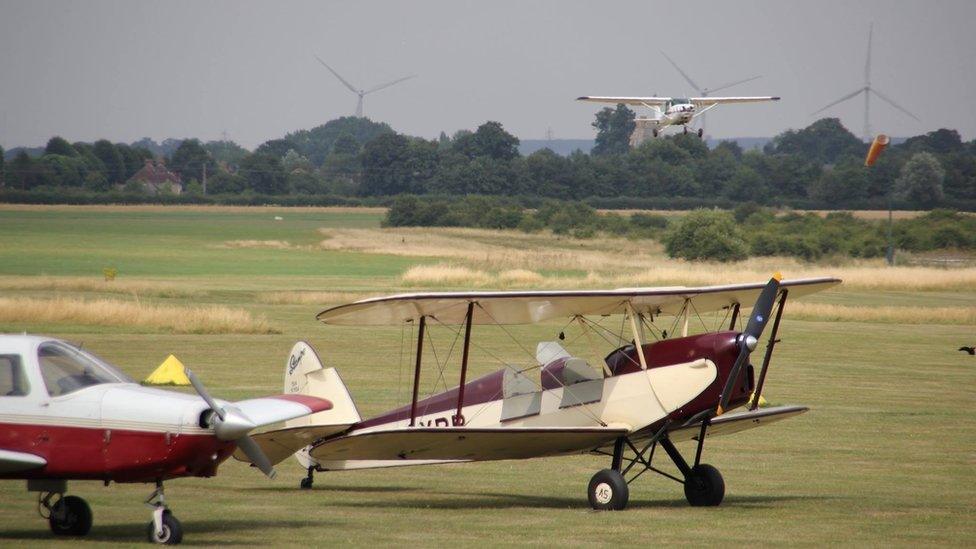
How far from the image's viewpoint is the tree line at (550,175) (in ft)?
421

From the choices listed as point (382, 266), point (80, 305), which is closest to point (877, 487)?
point (80, 305)

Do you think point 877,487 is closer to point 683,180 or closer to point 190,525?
point 190,525

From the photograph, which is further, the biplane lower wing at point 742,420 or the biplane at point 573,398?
the biplane lower wing at point 742,420

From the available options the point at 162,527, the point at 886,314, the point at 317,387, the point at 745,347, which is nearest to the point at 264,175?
the point at 886,314

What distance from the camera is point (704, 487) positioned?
13617mm

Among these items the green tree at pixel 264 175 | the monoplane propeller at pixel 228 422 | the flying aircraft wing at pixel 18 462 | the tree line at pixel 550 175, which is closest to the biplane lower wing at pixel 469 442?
the monoplane propeller at pixel 228 422

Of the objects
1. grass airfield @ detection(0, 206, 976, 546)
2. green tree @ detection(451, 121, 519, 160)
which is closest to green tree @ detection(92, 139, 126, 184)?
green tree @ detection(451, 121, 519, 160)

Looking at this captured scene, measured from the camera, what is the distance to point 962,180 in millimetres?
126875

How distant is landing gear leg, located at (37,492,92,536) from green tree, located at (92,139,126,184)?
510ft

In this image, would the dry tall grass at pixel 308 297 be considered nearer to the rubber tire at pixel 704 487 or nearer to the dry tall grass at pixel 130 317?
the dry tall grass at pixel 130 317

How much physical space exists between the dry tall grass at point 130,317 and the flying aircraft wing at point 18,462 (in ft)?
93.0

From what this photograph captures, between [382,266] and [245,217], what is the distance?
6323 cm

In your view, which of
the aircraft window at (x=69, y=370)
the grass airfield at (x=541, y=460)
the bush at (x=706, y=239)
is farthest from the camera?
the bush at (x=706, y=239)

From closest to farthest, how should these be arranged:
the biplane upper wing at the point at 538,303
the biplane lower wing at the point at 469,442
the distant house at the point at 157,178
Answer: the biplane lower wing at the point at 469,442 → the biplane upper wing at the point at 538,303 → the distant house at the point at 157,178
